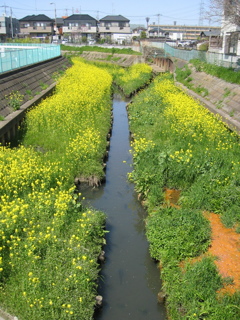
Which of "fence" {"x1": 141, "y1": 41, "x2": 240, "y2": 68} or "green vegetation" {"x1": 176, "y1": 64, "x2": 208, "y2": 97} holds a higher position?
"fence" {"x1": 141, "y1": 41, "x2": 240, "y2": 68}

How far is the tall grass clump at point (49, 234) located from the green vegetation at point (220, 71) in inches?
404

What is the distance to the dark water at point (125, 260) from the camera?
645 centimetres

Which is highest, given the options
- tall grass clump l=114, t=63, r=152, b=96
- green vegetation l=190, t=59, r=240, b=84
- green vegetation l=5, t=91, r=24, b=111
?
green vegetation l=190, t=59, r=240, b=84

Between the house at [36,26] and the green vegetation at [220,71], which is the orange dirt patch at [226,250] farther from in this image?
the house at [36,26]

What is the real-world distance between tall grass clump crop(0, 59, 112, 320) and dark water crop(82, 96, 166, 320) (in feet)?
1.64

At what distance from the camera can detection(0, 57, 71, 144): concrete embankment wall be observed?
12.9 metres

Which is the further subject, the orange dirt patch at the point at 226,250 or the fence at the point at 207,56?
the fence at the point at 207,56

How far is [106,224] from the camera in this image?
9023 millimetres

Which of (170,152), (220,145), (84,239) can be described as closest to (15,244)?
(84,239)

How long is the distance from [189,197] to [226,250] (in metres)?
2.07

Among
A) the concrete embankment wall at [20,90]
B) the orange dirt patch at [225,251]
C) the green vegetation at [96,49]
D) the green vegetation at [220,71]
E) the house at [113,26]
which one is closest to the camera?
the orange dirt patch at [225,251]

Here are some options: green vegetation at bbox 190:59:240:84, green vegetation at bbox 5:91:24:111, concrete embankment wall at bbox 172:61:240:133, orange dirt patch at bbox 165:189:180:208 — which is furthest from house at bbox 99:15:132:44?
orange dirt patch at bbox 165:189:180:208

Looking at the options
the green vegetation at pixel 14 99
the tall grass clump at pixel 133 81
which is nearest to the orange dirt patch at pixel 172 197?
the green vegetation at pixel 14 99

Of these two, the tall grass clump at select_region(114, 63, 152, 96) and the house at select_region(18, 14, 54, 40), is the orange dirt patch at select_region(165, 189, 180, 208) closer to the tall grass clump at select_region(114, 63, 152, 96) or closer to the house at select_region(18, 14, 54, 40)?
the tall grass clump at select_region(114, 63, 152, 96)
